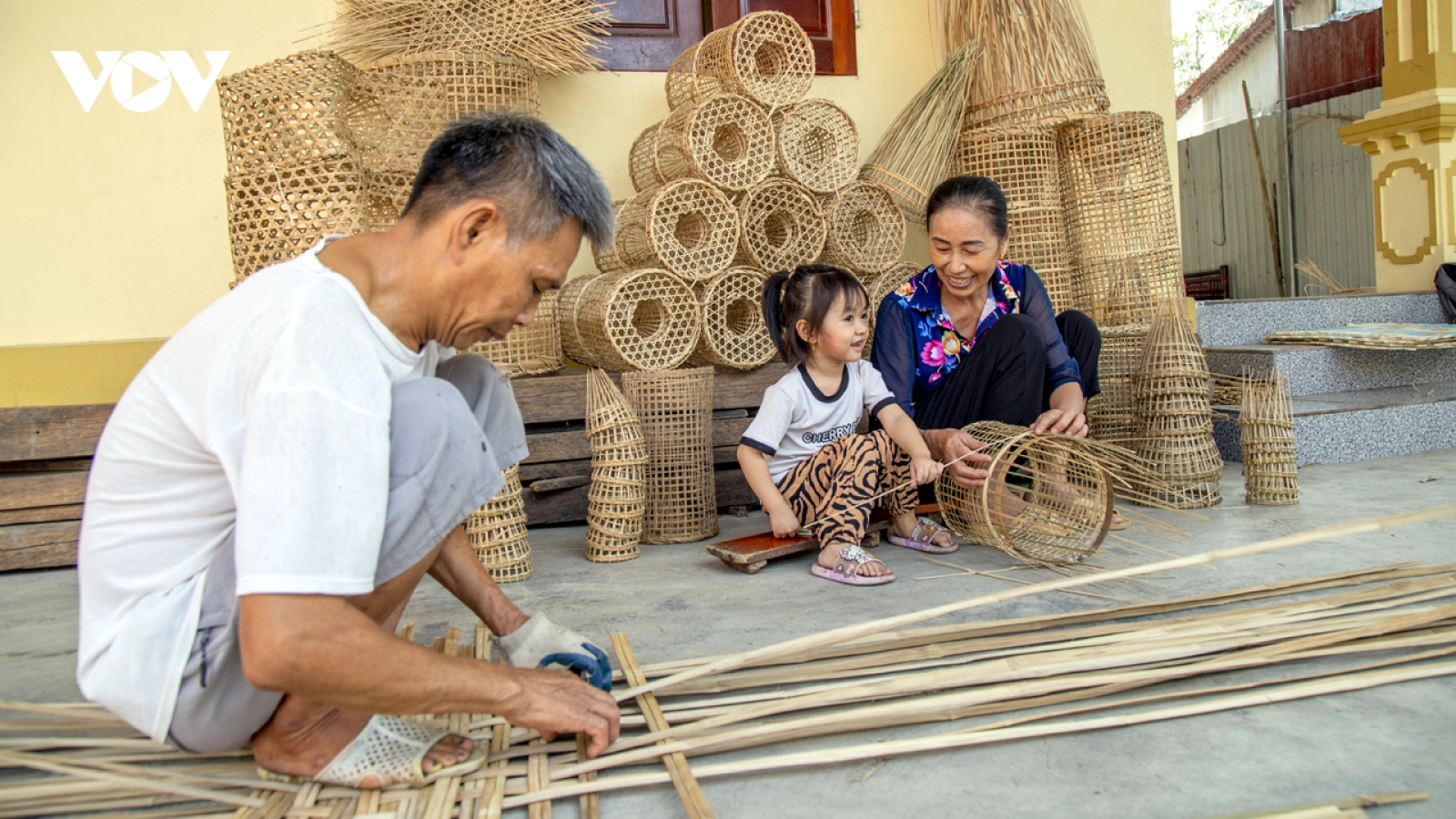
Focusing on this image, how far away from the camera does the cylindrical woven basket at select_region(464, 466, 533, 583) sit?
2.74 meters

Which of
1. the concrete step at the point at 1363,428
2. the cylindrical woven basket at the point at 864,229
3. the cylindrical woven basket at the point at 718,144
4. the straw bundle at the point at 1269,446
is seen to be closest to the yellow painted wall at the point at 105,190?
the cylindrical woven basket at the point at 718,144

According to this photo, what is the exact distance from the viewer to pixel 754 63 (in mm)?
3568

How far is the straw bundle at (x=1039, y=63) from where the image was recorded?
3.93m

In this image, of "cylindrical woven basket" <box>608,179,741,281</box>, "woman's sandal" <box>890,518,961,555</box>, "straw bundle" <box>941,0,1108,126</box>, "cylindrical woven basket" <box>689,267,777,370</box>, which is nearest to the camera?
"woman's sandal" <box>890,518,961,555</box>

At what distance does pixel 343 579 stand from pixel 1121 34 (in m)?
4.79

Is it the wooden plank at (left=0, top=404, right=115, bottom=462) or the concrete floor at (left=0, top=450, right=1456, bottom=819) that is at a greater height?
the wooden plank at (left=0, top=404, right=115, bottom=462)

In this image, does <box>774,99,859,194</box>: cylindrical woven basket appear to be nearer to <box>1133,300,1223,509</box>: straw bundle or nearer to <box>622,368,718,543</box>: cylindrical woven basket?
<box>622,368,718,543</box>: cylindrical woven basket

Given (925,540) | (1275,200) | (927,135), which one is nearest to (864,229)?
(927,135)

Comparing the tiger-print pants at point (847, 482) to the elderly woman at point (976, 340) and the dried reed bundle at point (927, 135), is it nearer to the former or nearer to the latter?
the elderly woman at point (976, 340)

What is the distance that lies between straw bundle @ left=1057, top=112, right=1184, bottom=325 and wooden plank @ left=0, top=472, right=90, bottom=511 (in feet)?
12.9

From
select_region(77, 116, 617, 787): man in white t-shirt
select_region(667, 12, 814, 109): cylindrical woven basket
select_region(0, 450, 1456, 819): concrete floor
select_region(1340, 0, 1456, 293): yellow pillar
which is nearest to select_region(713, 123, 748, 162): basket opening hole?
select_region(667, 12, 814, 109): cylindrical woven basket

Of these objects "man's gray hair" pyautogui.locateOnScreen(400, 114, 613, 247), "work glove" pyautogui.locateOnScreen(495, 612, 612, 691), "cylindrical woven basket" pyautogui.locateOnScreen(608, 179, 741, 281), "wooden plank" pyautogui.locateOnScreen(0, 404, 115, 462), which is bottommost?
"work glove" pyautogui.locateOnScreen(495, 612, 612, 691)

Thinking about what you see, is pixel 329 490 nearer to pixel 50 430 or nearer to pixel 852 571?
pixel 852 571

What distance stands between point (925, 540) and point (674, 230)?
1.43m
